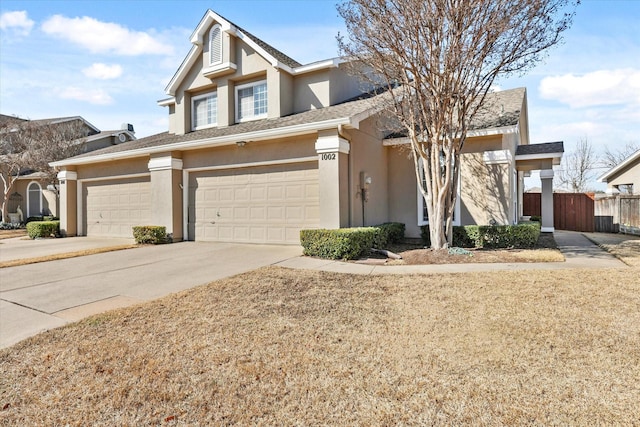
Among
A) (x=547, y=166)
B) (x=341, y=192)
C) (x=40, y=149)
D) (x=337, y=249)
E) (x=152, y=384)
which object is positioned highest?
(x=40, y=149)

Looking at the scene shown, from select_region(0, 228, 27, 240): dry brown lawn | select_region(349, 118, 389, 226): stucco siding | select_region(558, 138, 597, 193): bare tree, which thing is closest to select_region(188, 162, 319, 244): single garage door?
select_region(349, 118, 389, 226): stucco siding

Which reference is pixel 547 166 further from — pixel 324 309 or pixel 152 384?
pixel 152 384

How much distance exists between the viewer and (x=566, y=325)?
429 cm

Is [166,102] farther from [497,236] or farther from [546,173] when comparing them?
[546,173]

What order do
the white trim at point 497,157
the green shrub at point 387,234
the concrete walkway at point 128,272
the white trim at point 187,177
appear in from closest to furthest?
1. the concrete walkway at point 128,272
2. the green shrub at point 387,234
3. the white trim at point 497,157
4. the white trim at point 187,177

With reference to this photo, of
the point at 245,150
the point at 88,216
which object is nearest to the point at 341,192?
the point at 245,150

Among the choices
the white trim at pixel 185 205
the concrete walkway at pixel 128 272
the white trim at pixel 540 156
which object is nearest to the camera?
the concrete walkway at pixel 128 272

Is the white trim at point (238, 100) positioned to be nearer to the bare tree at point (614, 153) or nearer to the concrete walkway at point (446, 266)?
the concrete walkway at point (446, 266)

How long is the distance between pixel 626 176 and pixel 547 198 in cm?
1012

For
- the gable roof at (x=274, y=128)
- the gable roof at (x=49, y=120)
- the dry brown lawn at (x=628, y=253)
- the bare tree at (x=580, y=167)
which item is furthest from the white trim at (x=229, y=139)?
the bare tree at (x=580, y=167)

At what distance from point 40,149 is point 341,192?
19343 mm

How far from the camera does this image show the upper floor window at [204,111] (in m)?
14.9

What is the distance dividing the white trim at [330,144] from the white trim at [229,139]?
0.94 ft

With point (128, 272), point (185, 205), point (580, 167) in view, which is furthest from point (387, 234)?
point (580, 167)
